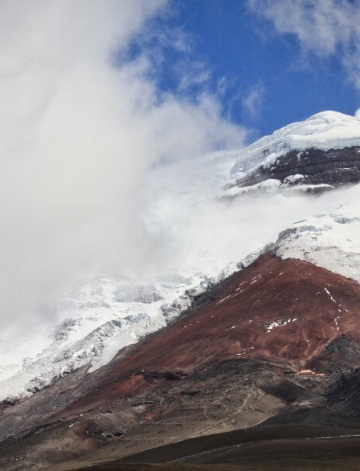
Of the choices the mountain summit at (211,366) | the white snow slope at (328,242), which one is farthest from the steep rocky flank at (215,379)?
the white snow slope at (328,242)

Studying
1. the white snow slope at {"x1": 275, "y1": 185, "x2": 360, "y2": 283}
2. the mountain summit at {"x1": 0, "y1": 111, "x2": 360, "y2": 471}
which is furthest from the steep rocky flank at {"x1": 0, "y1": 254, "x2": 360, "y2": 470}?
the white snow slope at {"x1": 275, "y1": 185, "x2": 360, "y2": 283}

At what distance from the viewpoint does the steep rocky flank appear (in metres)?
92.2

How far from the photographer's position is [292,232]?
6284 inches

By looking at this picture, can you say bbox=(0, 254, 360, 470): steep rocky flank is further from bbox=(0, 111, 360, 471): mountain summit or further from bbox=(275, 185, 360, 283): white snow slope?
bbox=(275, 185, 360, 283): white snow slope

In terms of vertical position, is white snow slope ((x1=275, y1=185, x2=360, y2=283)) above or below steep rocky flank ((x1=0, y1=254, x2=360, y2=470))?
above

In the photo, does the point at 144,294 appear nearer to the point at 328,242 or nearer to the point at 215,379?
the point at 328,242

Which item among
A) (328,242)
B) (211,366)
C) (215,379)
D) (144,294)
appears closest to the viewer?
(215,379)

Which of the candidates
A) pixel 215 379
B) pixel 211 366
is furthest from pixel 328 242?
pixel 215 379

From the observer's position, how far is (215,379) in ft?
352

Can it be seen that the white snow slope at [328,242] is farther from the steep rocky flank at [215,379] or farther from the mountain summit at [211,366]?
the steep rocky flank at [215,379]

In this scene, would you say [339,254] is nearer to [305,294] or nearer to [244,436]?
[305,294]

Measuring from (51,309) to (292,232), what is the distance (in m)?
64.6

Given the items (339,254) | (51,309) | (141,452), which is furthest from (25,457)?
(51,309)

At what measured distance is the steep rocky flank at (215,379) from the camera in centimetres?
9219
